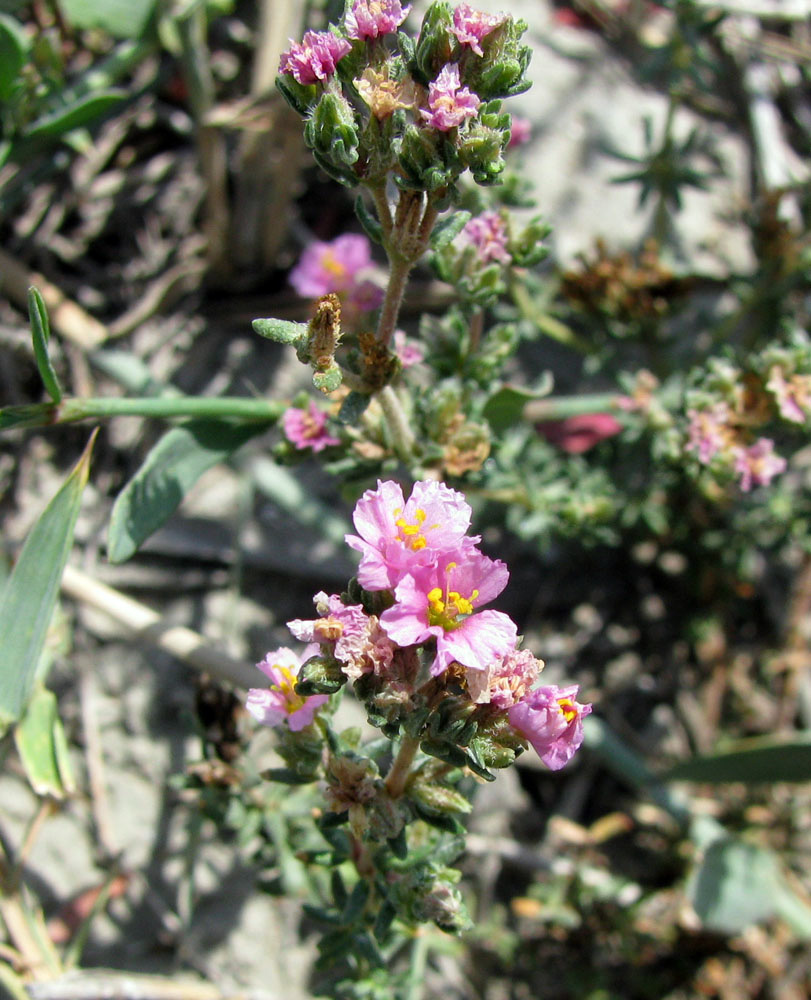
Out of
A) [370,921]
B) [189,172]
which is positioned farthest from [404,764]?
[189,172]

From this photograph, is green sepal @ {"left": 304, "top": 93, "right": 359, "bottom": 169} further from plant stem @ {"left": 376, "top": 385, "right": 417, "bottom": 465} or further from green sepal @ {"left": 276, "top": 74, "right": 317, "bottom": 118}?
plant stem @ {"left": 376, "top": 385, "right": 417, "bottom": 465}

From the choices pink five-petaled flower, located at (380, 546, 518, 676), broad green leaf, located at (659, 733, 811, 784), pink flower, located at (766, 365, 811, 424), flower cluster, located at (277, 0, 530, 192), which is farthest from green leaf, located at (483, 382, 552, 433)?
broad green leaf, located at (659, 733, 811, 784)

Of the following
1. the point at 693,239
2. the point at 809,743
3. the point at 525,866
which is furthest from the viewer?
the point at 693,239

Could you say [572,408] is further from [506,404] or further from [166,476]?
[166,476]

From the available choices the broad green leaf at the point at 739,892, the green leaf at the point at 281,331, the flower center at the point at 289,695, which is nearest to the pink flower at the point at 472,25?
the green leaf at the point at 281,331

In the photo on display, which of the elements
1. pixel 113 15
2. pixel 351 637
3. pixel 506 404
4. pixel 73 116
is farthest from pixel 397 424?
pixel 113 15

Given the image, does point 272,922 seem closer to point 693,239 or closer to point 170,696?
point 170,696
